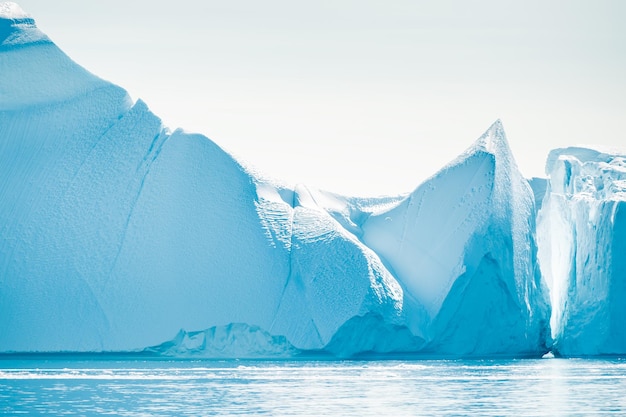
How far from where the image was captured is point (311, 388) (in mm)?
17766

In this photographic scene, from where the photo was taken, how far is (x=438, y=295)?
969 inches

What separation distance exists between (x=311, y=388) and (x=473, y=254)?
7.95 metres

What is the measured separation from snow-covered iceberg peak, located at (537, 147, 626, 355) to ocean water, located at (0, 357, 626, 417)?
3.85 feet

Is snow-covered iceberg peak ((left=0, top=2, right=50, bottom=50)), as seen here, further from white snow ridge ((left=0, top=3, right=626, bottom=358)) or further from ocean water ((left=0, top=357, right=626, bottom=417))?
ocean water ((left=0, top=357, right=626, bottom=417))

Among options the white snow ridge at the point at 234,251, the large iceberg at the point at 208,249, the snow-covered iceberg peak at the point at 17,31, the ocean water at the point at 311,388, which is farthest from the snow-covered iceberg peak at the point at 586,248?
the snow-covered iceberg peak at the point at 17,31

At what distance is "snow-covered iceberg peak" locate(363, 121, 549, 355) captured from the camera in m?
24.5

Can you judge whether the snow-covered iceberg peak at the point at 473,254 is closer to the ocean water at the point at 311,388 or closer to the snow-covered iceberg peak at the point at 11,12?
the ocean water at the point at 311,388

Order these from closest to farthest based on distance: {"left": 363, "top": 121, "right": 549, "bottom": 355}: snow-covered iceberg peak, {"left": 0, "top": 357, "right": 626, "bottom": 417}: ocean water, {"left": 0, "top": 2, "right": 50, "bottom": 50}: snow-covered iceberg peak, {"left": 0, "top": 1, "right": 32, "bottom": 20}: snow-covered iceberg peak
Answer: {"left": 0, "top": 357, "right": 626, "bottom": 417}: ocean water
{"left": 363, "top": 121, "right": 549, "bottom": 355}: snow-covered iceberg peak
{"left": 0, "top": 2, "right": 50, "bottom": 50}: snow-covered iceberg peak
{"left": 0, "top": 1, "right": 32, "bottom": 20}: snow-covered iceberg peak

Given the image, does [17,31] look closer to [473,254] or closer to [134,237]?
[134,237]

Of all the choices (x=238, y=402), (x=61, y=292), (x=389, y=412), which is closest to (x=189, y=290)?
(x=61, y=292)

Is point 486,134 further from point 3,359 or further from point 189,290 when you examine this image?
point 3,359

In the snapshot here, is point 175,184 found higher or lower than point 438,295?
higher

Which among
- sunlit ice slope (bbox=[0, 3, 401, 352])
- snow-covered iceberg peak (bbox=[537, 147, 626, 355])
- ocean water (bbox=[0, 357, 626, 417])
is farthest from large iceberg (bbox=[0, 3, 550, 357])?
snow-covered iceberg peak (bbox=[537, 147, 626, 355])

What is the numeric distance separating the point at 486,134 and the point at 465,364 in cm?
580
